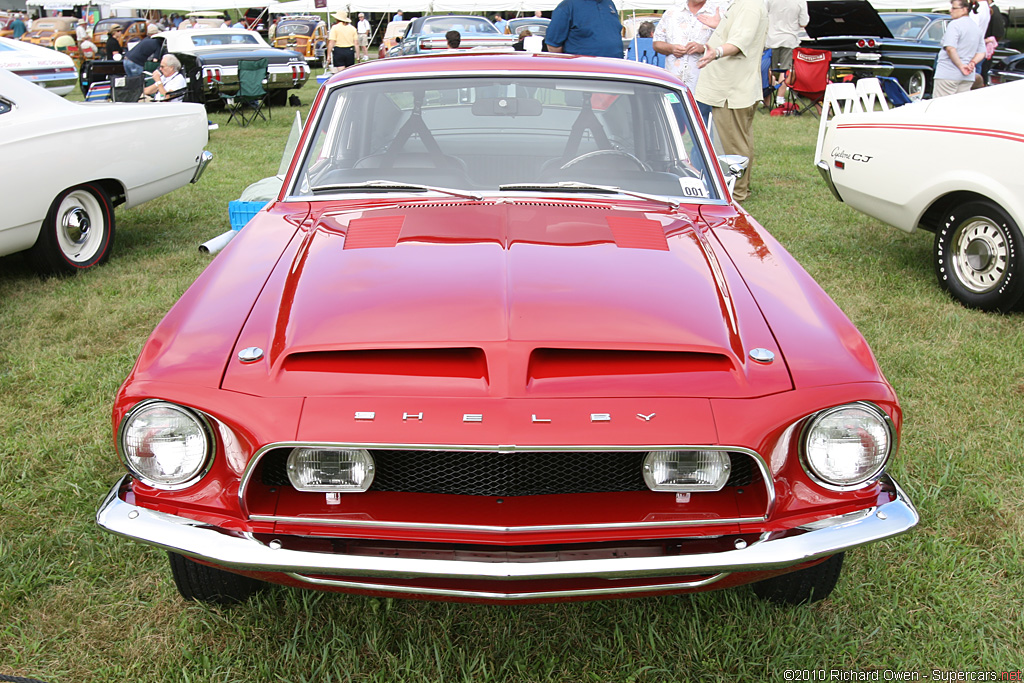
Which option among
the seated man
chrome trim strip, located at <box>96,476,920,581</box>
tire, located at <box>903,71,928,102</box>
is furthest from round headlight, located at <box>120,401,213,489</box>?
tire, located at <box>903,71,928,102</box>

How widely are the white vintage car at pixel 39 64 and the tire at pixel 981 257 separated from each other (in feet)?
34.6

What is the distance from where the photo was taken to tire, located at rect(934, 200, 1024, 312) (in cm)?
453

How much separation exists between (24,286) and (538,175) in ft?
12.7

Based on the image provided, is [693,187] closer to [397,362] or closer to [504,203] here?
[504,203]

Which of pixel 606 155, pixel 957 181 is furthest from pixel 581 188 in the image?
pixel 957 181

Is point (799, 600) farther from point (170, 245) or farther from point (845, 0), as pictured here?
point (845, 0)

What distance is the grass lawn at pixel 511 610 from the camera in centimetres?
221

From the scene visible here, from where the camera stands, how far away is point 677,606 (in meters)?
2.40

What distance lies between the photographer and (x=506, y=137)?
335 cm

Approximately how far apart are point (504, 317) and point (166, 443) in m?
0.82

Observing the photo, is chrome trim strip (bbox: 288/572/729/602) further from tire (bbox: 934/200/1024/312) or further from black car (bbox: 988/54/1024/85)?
black car (bbox: 988/54/1024/85)

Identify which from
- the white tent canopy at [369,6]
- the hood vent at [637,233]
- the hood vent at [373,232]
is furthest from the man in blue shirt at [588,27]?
the white tent canopy at [369,6]

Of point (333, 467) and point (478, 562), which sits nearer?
point (478, 562)

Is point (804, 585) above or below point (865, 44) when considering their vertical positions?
below
